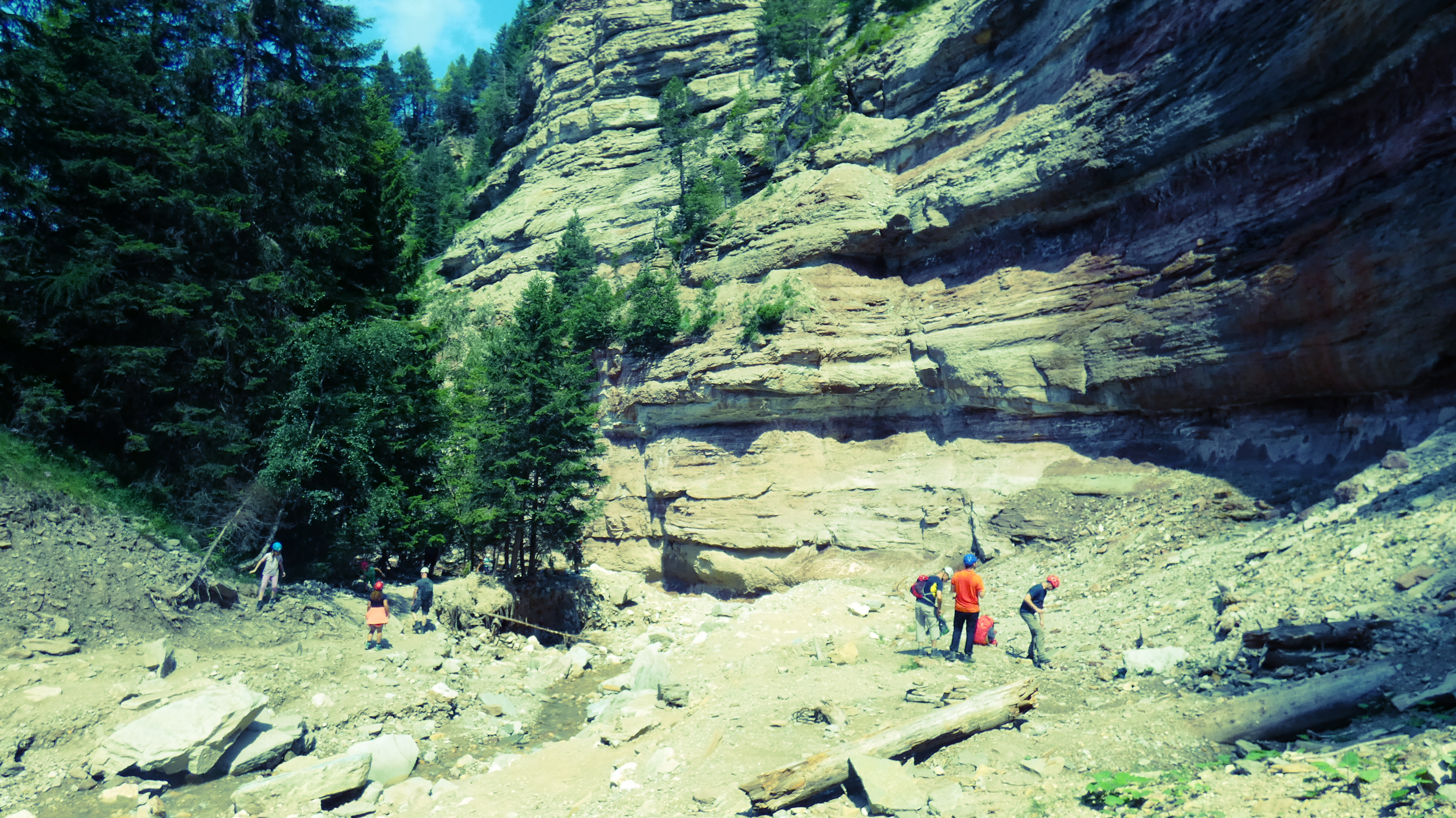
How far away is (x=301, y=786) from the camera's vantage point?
891cm

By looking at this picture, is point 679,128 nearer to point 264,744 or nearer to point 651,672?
point 651,672

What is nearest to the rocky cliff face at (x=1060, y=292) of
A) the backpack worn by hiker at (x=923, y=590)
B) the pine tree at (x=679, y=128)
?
the backpack worn by hiker at (x=923, y=590)

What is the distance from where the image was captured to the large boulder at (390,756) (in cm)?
1016

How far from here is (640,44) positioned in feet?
146

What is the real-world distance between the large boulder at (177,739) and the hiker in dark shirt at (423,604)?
7.01 metres

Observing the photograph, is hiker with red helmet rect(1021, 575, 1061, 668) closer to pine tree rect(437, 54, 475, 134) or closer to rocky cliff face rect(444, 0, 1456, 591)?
rocky cliff face rect(444, 0, 1456, 591)

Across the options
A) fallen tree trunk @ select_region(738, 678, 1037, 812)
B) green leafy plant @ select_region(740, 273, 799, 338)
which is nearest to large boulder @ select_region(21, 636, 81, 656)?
fallen tree trunk @ select_region(738, 678, 1037, 812)

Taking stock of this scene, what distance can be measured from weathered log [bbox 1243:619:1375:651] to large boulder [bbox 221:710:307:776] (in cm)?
1255

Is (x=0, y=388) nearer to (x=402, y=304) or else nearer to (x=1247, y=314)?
(x=402, y=304)

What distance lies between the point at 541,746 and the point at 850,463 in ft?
41.5

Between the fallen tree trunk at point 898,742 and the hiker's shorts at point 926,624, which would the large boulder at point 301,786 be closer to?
the fallen tree trunk at point 898,742

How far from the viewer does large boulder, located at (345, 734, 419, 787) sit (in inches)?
400

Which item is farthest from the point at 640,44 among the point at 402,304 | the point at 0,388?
the point at 0,388

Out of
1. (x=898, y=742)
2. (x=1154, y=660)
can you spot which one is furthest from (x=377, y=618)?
(x=1154, y=660)
